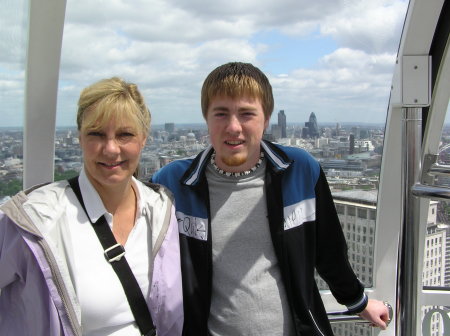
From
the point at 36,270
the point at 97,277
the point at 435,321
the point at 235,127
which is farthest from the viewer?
the point at 435,321

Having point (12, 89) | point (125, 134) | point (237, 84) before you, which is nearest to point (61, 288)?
point (125, 134)

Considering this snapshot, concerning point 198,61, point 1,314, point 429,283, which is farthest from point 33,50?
point 429,283

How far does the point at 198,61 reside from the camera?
281cm

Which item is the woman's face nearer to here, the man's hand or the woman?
the woman

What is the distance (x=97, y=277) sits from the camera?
4.91 feet

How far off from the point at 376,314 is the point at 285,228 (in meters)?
0.82

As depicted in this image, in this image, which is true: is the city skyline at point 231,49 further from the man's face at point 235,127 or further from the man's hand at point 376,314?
the man's hand at point 376,314

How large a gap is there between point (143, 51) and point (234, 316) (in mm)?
1714

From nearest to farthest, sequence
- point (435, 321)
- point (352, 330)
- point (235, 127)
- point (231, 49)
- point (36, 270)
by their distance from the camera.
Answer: point (36, 270) < point (235, 127) < point (231, 49) < point (435, 321) < point (352, 330)

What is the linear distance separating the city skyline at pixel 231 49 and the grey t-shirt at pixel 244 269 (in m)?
0.78

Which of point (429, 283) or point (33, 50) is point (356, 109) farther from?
point (33, 50)

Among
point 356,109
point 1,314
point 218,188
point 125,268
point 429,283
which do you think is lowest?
point 429,283

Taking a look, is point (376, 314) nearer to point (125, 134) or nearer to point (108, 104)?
point (125, 134)

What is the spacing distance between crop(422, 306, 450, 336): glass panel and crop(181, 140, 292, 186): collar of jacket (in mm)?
2124
